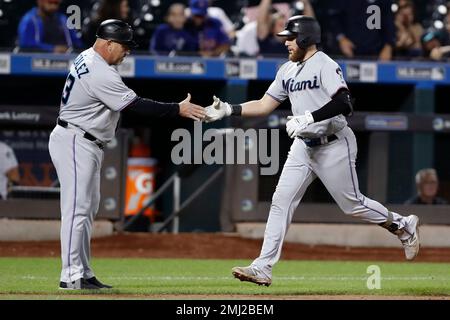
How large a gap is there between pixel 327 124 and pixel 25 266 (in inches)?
144

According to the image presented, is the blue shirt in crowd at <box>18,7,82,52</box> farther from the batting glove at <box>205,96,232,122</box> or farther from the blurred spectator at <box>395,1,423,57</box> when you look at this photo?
the batting glove at <box>205,96,232,122</box>

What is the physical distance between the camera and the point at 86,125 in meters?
7.40

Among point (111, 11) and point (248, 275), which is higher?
point (111, 11)

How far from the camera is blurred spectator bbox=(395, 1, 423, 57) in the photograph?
1432 cm

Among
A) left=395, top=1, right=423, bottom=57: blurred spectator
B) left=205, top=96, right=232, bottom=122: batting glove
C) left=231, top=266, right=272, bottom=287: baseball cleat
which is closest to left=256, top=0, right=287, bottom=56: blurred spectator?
left=395, top=1, right=423, bottom=57: blurred spectator

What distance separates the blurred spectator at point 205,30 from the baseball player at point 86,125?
6.17 metres

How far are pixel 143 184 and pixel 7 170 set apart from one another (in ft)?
6.27

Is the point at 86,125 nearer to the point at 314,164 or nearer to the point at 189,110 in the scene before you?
the point at 189,110

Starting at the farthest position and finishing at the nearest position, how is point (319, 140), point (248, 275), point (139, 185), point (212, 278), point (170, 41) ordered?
1. point (170, 41)
2. point (139, 185)
3. point (212, 278)
4. point (319, 140)
5. point (248, 275)

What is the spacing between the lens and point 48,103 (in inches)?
555

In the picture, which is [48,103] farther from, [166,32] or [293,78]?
[293,78]

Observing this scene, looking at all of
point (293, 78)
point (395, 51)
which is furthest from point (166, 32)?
point (293, 78)

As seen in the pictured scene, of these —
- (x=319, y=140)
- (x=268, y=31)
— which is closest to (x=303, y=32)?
(x=319, y=140)
